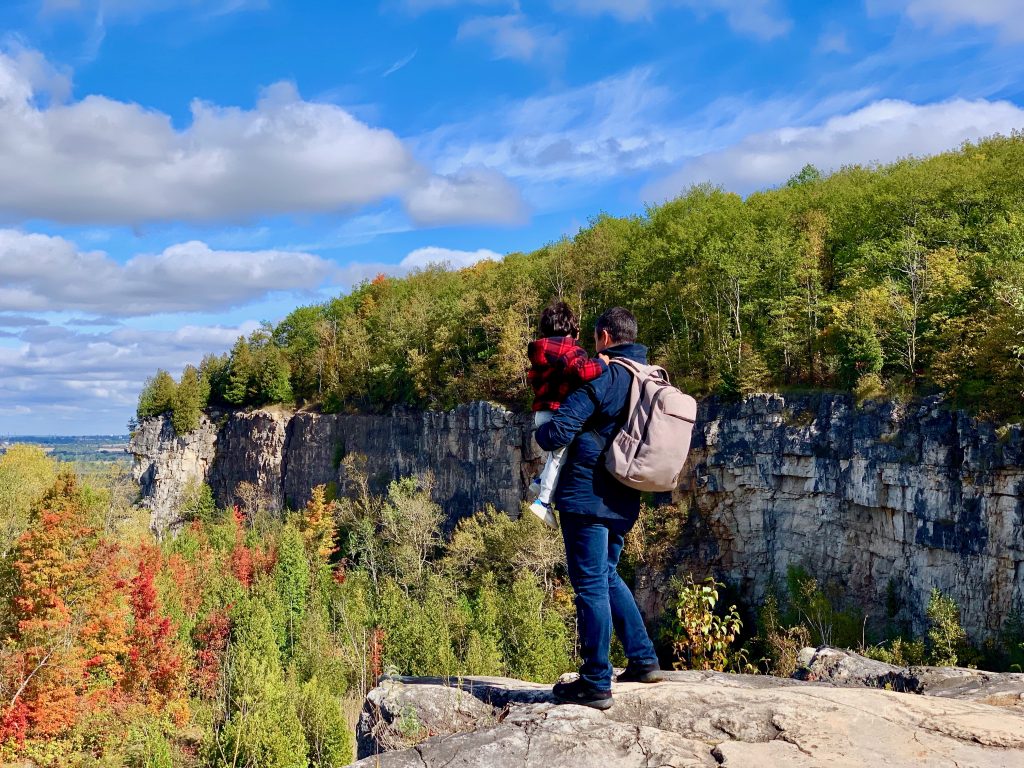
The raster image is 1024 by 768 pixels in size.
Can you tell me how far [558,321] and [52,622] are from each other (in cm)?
2742

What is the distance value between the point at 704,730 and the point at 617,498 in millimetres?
1602

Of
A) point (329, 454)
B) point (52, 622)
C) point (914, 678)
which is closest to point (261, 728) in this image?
point (52, 622)

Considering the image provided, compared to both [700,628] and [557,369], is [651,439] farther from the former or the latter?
[700,628]

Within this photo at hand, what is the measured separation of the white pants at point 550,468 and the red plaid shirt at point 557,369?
0.12 m

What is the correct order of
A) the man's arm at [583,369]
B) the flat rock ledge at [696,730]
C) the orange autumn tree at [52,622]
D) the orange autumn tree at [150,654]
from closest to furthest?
the flat rock ledge at [696,730] < the man's arm at [583,369] < the orange autumn tree at [52,622] < the orange autumn tree at [150,654]

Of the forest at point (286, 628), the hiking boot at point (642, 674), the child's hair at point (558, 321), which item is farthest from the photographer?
the forest at point (286, 628)

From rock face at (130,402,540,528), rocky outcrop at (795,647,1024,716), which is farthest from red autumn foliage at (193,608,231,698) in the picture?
rocky outcrop at (795,647,1024,716)

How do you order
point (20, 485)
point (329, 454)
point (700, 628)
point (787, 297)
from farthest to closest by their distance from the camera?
point (329, 454) → point (20, 485) → point (787, 297) → point (700, 628)

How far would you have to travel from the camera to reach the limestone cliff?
27875mm

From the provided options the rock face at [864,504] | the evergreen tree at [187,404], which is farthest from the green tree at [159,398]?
the rock face at [864,504]

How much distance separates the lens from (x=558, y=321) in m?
5.82

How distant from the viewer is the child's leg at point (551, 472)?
18.0 feet

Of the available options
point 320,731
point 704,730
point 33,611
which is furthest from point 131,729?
point 704,730

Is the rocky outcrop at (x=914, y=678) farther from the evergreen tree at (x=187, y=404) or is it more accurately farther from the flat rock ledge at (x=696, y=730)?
the evergreen tree at (x=187, y=404)
